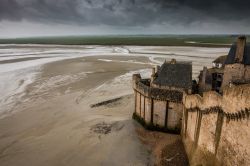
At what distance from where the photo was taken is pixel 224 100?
11.2m

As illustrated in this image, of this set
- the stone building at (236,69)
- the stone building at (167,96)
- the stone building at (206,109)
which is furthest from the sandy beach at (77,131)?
the stone building at (236,69)

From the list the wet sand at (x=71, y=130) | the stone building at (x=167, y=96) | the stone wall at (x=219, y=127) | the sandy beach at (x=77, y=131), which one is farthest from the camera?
the stone building at (x=167, y=96)

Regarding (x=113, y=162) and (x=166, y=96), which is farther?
(x=166, y=96)

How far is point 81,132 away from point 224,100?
46.2 feet

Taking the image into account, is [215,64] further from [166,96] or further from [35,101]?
[35,101]

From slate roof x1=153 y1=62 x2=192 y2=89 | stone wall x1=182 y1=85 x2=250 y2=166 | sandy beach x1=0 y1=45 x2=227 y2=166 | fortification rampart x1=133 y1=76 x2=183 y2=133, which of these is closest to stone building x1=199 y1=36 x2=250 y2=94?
slate roof x1=153 y1=62 x2=192 y2=89

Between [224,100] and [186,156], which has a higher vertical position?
[224,100]

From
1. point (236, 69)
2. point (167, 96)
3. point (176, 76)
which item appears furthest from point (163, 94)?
point (236, 69)

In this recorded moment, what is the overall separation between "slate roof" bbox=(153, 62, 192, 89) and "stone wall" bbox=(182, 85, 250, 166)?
2.75m

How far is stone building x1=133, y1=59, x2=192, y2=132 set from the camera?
62.0 ft

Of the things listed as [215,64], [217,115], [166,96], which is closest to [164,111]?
[166,96]

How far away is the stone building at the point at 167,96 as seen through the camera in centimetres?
1891

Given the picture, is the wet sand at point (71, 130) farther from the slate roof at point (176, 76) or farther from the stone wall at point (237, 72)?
the stone wall at point (237, 72)

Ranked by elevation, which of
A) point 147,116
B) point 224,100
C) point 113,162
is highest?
point 224,100
